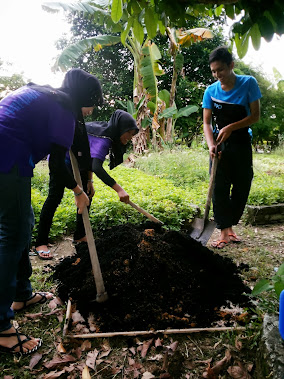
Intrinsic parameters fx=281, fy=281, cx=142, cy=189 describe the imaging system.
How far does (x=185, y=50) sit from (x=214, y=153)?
13987 mm

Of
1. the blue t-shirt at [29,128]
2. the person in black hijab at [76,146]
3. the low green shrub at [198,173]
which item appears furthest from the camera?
the low green shrub at [198,173]

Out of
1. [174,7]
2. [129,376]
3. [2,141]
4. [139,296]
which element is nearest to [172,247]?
[139,296]

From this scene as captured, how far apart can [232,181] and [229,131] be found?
0.73m

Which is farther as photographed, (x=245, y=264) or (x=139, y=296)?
(x=245, y=264)

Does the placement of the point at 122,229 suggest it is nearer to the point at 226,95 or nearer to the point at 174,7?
the point at 226,95

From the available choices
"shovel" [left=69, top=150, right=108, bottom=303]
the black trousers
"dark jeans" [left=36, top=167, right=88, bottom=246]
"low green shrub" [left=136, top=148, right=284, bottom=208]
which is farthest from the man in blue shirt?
"shovel" [left=69, top=150, right=108, bottom=303]

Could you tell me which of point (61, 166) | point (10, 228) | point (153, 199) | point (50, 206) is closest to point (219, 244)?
point (153, 199)

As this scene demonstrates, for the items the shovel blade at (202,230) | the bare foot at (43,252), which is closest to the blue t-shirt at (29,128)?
the bare foot at (43,252)

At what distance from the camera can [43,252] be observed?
11.5 feet

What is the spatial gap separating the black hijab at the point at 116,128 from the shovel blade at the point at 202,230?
1.48 meters

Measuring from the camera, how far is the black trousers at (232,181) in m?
3.67

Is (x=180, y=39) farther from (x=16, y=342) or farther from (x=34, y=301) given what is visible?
(x=16, y=342)

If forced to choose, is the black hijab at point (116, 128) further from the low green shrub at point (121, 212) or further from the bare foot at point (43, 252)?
the bare foot at point (43, 252)

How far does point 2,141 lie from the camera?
5.77ft
